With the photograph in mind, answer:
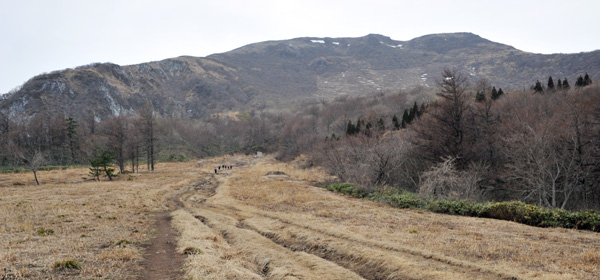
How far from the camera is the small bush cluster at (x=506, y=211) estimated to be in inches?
615

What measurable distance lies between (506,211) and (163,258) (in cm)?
1986

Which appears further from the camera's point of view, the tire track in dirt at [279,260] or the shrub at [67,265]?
the tire track in dirt at [279,260]

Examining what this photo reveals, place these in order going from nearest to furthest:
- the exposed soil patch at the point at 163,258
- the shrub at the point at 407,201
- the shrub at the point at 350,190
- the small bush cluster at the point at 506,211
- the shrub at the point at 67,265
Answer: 1. the shrub at the point at 67,265
2. the exposed soil patch at the point at 163,258
3. the small bush cluster at the point at 506,211
4. the shrub at the point at 407,201
5. the shrub at the point at 350,190

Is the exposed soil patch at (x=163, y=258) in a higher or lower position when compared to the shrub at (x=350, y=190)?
Result: higher

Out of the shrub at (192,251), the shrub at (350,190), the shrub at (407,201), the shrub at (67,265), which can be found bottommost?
the shrub at (350,190)

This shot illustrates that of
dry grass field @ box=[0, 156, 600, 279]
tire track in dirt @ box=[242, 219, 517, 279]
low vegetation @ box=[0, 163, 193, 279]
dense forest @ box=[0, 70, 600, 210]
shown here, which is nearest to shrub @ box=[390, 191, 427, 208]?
dense forest @ box=[0, 70, 600, 210]

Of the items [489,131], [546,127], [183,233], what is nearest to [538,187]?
[546,127]

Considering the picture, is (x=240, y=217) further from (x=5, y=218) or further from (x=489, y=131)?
(x=489, y=131)

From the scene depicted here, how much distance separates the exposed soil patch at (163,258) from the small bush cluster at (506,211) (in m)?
18.3

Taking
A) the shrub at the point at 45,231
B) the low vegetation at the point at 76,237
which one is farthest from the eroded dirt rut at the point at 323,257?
the shrub at the point at 45,231

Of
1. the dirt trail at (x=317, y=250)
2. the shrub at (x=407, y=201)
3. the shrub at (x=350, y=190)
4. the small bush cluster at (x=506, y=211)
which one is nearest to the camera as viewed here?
the dirt trail at (x=317, y=250)

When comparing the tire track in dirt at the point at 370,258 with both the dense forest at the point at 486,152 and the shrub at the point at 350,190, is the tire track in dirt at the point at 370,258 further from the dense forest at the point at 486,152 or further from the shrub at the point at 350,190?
the shrub at the point at 350,190

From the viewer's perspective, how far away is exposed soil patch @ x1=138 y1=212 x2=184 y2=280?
1015 centimetres

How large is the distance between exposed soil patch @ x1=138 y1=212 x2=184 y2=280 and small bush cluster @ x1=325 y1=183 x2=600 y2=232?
60.0 feet
